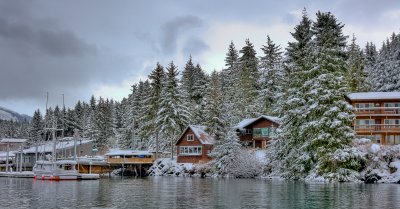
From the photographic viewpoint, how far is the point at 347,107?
52.9 metres

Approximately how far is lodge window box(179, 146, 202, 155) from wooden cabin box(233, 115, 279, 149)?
772cm

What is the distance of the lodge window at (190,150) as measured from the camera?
76.6m

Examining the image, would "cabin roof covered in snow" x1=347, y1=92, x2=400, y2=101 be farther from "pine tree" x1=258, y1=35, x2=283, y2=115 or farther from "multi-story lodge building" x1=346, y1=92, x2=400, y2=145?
"pine tree" x1=258, y1=35, x2=283, y2=115

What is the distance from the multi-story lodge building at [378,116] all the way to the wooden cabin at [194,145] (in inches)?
990

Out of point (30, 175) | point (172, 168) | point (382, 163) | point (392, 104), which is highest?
point (392, 104)

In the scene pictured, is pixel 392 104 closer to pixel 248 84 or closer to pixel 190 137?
pixel 248 84

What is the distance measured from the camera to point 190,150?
77.4m

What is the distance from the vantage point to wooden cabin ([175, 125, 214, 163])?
250 ft

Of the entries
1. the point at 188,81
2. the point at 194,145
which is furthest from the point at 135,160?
the point at 188,81

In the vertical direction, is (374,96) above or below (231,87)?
below

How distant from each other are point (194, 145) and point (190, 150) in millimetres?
1305

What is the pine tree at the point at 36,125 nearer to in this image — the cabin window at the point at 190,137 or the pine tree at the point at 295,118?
the cabin window at the point at 190,137

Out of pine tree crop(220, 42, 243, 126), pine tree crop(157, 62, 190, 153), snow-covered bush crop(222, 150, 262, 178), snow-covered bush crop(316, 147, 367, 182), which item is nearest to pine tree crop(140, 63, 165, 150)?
pine tree crop(157, 62, 190, 153)

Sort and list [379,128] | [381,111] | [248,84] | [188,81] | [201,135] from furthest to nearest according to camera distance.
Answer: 1. [188,81]
2. [248,84]
3. [201,135]
4. [381,111]
5. [379,128]
